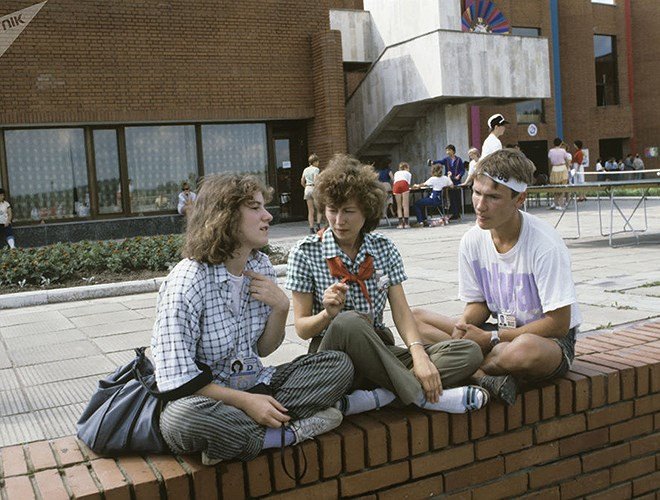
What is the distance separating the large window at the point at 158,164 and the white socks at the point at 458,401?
1683 centimetres

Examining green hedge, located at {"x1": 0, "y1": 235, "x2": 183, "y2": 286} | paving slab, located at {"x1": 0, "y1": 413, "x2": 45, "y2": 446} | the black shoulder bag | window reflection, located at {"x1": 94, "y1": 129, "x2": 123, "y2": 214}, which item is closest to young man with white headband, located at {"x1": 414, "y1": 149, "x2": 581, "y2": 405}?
the black shoulder bag

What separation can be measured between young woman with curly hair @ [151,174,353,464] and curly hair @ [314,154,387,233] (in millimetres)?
334

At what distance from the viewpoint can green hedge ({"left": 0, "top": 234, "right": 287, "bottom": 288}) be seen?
9.15 m

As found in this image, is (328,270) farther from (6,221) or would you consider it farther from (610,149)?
(610,149)

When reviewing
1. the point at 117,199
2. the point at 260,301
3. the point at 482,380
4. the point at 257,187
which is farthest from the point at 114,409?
the point at 117,199

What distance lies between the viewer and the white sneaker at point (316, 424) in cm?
247

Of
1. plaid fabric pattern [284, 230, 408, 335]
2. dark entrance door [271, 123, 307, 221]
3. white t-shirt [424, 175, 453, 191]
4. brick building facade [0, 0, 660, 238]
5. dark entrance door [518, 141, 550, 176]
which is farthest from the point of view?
dark entrance door [518, 141, 550, 176]

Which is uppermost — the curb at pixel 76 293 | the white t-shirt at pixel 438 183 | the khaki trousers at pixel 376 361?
the white t-shirt at pixel 438 183

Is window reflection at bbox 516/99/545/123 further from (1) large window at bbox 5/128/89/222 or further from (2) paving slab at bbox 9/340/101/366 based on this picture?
(2) paving slab at bbox 9/340/101/366

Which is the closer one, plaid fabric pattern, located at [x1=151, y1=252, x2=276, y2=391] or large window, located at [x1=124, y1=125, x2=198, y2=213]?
plaid fabric pattern, located at [x1=151, y1=252, x2=276, y2=391]

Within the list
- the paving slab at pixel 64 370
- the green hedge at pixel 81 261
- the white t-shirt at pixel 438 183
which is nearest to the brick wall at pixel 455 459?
the paving slab at pixel 64 370

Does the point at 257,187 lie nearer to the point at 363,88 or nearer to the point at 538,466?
the point at 538,466

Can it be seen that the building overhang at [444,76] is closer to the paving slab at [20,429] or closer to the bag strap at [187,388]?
the paving slab at [20,429]

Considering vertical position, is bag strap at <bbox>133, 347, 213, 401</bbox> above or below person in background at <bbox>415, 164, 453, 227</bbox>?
below
